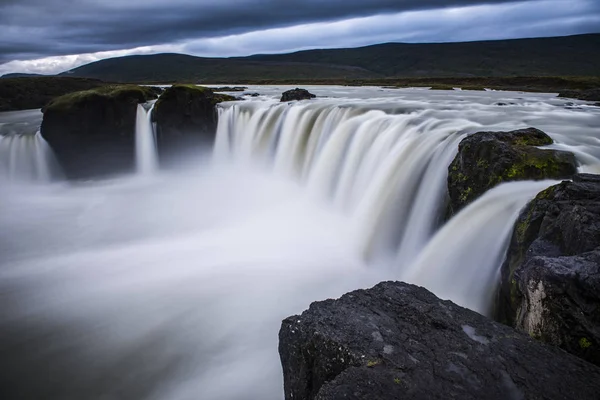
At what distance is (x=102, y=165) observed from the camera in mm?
20188

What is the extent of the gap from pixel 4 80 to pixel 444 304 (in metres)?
40.9

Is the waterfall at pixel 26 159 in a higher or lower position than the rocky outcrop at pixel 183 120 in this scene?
lower

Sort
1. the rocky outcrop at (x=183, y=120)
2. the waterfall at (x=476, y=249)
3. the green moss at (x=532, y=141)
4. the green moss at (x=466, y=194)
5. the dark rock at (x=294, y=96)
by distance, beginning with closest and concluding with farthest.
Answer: the waterfall at (x=476, y=249) → the green moss at (x=466, y=194) → the green moss at (x=532, y=141) → the rocky outcrop at (x=183, y=120) → the dark rock at (x=294, y=96)

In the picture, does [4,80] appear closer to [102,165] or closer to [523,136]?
[102,165]

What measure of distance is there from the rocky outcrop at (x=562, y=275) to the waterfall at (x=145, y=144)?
17823 mm

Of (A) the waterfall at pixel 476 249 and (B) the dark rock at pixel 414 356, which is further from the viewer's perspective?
(A) the waterfall at pixel 476 249

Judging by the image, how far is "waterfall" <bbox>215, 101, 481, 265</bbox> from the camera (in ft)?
30.4

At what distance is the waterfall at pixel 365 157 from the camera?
927cm

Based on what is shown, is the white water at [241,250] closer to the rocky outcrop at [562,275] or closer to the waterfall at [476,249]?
the waterfall at [476,249]

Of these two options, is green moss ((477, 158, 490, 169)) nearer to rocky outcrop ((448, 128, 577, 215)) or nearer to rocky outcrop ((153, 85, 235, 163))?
rocky outcrop ((448, 128, 577, 215))

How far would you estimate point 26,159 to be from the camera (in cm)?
1948

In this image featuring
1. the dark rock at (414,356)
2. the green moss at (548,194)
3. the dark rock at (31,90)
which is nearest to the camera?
the dark rock at (414,356)

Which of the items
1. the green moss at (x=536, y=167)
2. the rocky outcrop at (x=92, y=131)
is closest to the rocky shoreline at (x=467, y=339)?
the green moss at (x=536, y=167)

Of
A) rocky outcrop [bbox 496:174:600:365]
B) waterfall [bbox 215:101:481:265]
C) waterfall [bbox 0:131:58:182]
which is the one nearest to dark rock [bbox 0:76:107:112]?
waterfall [bbox 0:131:58:182]
